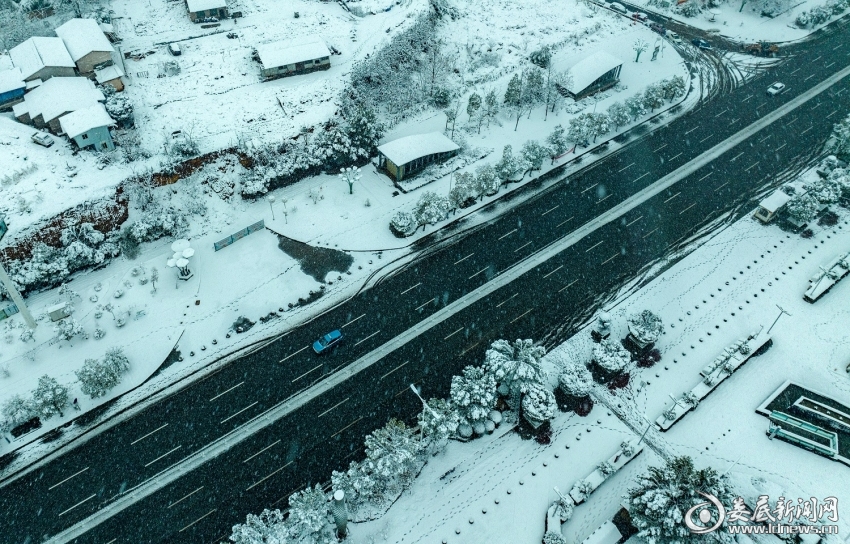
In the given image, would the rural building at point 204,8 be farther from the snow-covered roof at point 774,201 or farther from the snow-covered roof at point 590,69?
the snow-covered roof at point 774,201

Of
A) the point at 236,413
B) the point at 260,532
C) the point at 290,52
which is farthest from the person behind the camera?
the point at 290,52

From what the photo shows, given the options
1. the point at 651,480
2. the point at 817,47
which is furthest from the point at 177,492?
the point at 817,47

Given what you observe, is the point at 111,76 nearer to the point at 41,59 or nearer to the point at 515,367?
the point at 41,59

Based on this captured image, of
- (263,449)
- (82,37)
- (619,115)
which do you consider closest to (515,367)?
(263,449)

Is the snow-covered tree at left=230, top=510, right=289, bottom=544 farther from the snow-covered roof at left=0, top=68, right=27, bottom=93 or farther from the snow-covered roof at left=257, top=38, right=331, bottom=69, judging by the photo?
the snow-covered roof at left=0, top=68, right=27, bottom=93

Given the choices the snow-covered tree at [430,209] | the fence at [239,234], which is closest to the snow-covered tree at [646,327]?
the snow-covered tree at [430,209]

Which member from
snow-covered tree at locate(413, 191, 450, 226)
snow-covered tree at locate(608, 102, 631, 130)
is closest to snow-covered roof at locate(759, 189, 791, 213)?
snow-covered tree at locate(608, 102, 631, 130)
